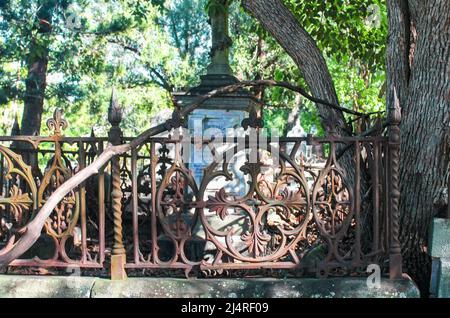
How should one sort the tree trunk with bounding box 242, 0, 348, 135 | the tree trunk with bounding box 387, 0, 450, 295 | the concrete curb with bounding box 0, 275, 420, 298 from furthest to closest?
the tree trunk with bounding box 242, 0, 348, 135
the tree trunk with bounding box 387, 0, 450, 295
the concrete curb with bounding box 0, 275, 420, 298

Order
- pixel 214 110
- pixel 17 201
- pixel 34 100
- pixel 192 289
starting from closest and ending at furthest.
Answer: pixel 192 289 → pixel 17 201 → pixel 214 110 → pixel 34 100

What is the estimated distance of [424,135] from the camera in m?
5.34

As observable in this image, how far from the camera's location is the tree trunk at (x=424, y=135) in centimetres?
524

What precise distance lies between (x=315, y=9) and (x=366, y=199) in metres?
4.49

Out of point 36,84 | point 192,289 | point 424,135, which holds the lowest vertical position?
point 192,289

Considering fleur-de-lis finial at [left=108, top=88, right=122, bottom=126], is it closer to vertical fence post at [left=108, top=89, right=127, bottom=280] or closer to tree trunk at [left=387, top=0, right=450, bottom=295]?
vertical fence post at [left=108, top=89, right=127, bottom=280]

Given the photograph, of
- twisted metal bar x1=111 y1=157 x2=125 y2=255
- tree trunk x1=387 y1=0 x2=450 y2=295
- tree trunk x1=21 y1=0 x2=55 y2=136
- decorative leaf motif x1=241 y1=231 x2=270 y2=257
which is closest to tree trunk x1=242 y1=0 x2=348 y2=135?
tree trunk x1=387 y1=0 x2=450 y2=295

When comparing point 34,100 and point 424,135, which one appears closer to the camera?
point 424,135

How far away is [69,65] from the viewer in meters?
14.2

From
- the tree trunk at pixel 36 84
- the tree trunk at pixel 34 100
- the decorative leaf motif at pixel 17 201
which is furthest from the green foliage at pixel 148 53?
the decorative leaf motif at pixel 17 201

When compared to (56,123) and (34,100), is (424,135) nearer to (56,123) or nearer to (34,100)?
(56,123)

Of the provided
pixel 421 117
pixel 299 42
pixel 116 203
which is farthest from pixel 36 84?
pixel 421 117

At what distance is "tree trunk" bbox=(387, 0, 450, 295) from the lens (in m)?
5.24

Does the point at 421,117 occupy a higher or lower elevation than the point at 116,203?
higher
